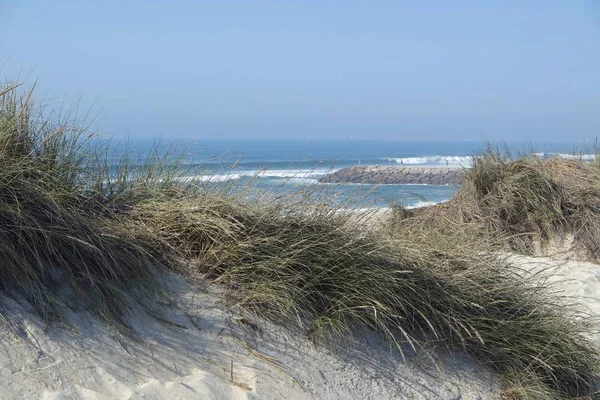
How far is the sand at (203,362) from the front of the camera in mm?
3561

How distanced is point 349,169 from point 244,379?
2074cm

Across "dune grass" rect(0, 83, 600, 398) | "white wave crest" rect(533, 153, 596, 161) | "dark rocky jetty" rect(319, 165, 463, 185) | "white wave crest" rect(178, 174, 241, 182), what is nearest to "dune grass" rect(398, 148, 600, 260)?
"white wave crest" rect(533, 153, 596, 161)

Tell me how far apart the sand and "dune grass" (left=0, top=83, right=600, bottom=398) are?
5.1 inches

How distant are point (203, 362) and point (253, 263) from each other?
87cm

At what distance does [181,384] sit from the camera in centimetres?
371

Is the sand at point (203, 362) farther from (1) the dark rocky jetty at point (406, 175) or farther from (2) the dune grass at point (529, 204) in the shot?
(1) the dark rocky jetty at point (406, 175)

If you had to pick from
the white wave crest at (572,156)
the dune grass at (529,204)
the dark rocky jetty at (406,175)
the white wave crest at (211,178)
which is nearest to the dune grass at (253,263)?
the white wave crest at (211,178)

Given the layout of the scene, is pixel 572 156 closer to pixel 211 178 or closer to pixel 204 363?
pixel 211 178

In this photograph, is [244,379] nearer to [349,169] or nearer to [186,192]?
[186,192]

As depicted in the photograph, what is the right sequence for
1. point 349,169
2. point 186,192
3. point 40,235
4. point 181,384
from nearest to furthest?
point 181,384 → point 40,235 → point 186,192 → point 349,169

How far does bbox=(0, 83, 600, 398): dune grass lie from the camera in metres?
4.10

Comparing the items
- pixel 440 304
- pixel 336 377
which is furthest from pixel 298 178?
pixel 336 377

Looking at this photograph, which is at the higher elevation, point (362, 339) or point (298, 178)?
point (298, 178)

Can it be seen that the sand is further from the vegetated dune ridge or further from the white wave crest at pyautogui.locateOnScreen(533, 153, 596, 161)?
the white wave crest at pyautogui.locateOnScreen(533, 153, 596, 161)
